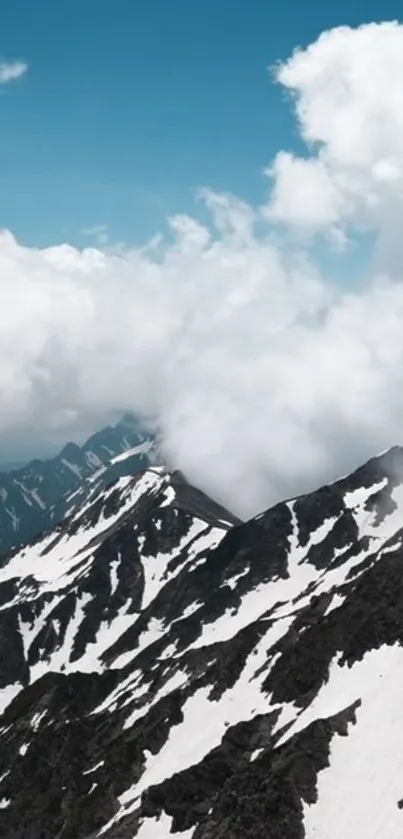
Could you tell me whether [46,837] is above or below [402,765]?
above

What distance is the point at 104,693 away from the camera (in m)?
154

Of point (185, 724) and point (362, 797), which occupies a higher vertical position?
point (185, 724)

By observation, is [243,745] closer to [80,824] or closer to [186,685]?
[80,824]

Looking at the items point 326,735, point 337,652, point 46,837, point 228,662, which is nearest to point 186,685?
point 228,662

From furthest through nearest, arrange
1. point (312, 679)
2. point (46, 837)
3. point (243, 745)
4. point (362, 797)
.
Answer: point (46, 837), point (312, 679), point (243, 745), point (362, 797)

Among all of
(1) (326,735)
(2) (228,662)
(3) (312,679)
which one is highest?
(2) (228,662)

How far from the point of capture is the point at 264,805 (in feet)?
212

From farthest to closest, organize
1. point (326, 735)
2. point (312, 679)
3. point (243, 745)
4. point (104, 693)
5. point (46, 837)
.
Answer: point (104, 693) < point (46, 837) < point (312, 679) < point (243, 745) < point (326, 735)

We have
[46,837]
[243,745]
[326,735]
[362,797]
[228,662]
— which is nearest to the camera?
[362,797]

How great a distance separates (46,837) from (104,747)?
1792 cm

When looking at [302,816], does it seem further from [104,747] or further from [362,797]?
[104,747]

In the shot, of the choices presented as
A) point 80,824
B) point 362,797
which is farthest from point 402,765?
point 80,824

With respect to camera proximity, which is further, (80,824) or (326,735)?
(80,824)

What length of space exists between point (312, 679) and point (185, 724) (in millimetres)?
23364
